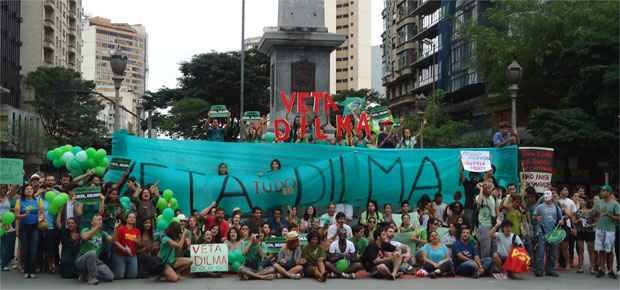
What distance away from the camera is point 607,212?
45.2ft

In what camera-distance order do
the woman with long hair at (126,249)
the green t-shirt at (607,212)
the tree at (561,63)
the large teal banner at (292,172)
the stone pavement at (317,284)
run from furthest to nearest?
the tree at (561,63), the large teal banner at (292,172), the green t-shirt at (607,212), the woman with long hair at (126,249), the stone pavement at (317,284)

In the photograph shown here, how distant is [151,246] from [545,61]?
32.0 metres

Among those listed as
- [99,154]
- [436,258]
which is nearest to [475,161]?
[436,258]

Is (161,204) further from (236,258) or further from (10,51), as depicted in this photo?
(10,51)

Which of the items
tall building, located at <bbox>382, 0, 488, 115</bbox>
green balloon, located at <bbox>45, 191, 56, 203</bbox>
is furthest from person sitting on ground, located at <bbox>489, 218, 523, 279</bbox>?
tall building, located at <bbox>382, 0, 488, 115</bbox>

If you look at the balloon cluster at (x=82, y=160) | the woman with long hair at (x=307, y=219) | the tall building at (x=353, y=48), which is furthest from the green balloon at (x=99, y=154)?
the tall building at (x=353, y=48)

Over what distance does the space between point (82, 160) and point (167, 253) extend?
2238 mm

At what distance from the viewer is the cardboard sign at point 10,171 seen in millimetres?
13484

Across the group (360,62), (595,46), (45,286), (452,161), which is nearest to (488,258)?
(452,161)

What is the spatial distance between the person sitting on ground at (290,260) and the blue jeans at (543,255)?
439 centimetres

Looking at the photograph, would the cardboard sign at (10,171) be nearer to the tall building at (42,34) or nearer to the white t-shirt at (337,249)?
the white t-shirt at (337,249)

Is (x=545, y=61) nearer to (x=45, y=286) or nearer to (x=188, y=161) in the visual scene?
(x=188, y=161)

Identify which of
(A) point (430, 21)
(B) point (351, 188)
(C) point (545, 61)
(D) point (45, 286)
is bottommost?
(D) point (45, 286)

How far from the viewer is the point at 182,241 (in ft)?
41.2
